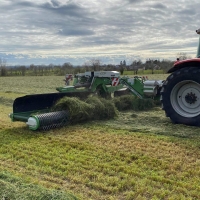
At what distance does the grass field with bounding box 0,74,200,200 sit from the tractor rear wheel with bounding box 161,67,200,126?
259 millimetres

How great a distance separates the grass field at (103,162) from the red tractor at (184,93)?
0.90ft

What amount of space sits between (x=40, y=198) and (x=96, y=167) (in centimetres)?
123

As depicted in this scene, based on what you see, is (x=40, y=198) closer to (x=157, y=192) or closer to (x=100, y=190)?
(x=100, y=190)

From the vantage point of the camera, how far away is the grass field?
348 cm

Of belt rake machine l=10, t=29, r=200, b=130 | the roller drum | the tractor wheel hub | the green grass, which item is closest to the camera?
the green grass

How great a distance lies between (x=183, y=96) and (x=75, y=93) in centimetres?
287

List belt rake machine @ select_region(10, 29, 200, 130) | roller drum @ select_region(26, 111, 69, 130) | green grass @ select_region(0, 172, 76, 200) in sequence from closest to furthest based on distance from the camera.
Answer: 1. green grass @ select_region(0, 172, 76, 200)
2. roller drum @ select_region(26, 111, 69, 130)
3. belt rake machine @ select_region(10, 29, 200, 130)

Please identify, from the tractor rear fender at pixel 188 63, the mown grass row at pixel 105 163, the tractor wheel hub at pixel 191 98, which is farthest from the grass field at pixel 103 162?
the tractor rear fender at pixel 188 63

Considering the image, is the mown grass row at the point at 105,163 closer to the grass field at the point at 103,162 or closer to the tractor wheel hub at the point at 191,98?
the grass field at the point at 103,162

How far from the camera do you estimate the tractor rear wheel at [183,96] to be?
6406 mm

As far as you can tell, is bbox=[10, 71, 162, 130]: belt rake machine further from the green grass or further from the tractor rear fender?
the green grass

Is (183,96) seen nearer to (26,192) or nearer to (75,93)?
(75,93)

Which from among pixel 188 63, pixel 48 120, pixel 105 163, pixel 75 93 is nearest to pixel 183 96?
pixel 188 63

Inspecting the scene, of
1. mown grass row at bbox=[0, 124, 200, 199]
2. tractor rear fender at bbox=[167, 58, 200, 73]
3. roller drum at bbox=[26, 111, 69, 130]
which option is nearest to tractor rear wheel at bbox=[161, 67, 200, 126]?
tractor rear fender at bbox=[167, 58, 200, 73]
